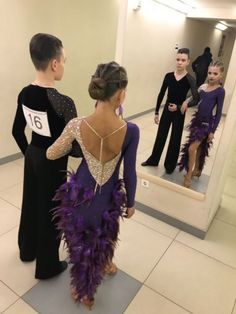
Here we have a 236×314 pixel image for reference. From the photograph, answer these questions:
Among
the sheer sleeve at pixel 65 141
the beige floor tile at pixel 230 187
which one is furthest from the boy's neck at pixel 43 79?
the beige floor tile at pixel 230 187

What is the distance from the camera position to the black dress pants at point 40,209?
4.92 feet

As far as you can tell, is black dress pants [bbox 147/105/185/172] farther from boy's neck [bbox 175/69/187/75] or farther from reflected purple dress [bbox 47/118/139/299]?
reflected purple dress [bbox 47/118/139/299]

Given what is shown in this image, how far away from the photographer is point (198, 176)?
92.1 inches

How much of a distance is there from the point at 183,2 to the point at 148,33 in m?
0.59

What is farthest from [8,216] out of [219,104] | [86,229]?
[219,104]

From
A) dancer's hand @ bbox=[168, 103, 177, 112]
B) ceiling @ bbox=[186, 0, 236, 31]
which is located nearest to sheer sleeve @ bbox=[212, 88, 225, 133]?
ceiling @ bbox=[186, 0, 236, 31]

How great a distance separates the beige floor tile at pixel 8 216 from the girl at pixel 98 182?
996 millimetres

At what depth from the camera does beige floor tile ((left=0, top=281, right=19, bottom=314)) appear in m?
1.57

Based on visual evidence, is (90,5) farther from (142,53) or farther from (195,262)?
(195,262)

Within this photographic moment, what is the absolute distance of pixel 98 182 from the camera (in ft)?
4.06

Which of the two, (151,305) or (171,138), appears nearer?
(151,305)

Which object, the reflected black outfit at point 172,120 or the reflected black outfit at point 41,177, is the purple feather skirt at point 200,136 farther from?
the reflected black outfit at point 41,177

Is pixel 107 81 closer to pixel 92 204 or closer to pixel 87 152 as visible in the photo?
pixel 87 152

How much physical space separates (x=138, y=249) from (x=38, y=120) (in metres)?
1.33
